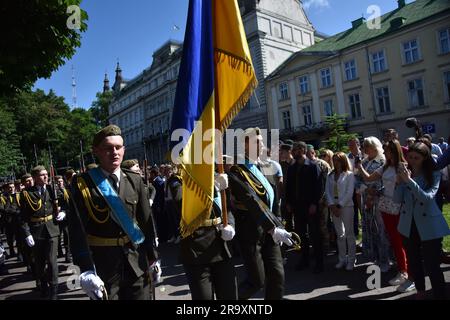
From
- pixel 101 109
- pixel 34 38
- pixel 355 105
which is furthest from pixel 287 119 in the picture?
pixel 101 109

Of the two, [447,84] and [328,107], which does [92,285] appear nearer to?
[447,84]

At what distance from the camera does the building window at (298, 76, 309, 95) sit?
36094 millimetres

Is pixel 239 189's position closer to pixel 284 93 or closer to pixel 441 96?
pixel 441 96

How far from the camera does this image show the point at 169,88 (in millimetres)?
59031

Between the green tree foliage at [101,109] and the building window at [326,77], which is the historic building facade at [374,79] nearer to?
the building window at [326,77]

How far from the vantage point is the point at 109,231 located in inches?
126

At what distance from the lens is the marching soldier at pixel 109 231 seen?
311cm

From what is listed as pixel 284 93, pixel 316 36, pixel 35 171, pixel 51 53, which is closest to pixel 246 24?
pixel 284 93

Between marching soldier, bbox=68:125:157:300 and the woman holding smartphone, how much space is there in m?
3.07

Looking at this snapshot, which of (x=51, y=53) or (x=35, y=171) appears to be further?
(x=51, y=53)

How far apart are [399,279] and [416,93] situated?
2764 cm

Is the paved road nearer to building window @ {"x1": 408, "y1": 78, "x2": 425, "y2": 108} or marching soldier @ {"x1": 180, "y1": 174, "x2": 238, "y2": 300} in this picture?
marching soldier @ {"x1": 180, "y1": 174, "x2": 238, "y2": 300}

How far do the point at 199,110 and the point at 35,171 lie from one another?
4.79m
